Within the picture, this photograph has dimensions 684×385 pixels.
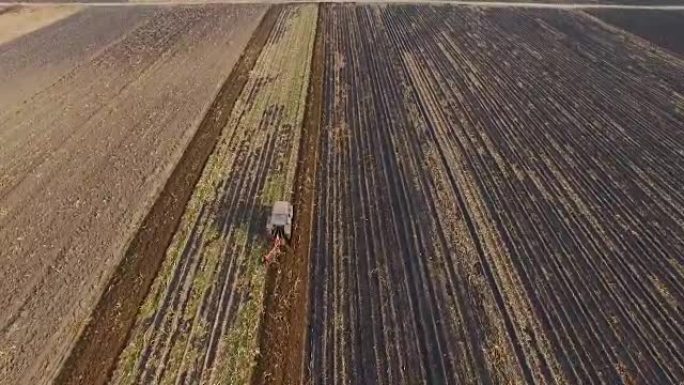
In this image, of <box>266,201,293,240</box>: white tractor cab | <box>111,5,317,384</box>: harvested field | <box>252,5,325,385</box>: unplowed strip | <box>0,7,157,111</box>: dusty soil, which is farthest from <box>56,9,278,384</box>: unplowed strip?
<box>0,7,157,111</box>: dusty soil

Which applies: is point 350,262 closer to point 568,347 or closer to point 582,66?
point 568,347

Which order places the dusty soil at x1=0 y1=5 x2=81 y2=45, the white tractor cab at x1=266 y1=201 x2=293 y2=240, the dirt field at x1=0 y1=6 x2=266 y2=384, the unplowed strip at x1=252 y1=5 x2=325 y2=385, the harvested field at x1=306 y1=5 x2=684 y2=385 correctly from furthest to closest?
the dusty soil at x1=0 y1=5 x2=81 y2=45
the white tractor cab at x1=266 y1=201 x2=293 y2=240
the dirt field at x1=0 y1=6 x2=266 y2=384
the harvested field at x1=306 y1=5 x2=684 y2=385
the unplowed strip at x1=252 y1=5 x2=325 y2=385

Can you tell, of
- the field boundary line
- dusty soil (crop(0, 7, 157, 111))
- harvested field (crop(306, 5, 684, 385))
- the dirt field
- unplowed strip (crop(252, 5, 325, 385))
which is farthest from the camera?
the field boundary line

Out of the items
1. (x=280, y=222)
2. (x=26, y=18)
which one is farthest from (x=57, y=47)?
(x=280, y=222)

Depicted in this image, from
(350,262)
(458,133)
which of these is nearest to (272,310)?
(350,262)

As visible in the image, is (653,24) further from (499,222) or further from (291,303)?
(291,303)

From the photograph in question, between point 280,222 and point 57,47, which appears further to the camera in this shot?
point 57,47

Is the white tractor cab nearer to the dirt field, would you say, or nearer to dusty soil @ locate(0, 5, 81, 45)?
the dirt field
